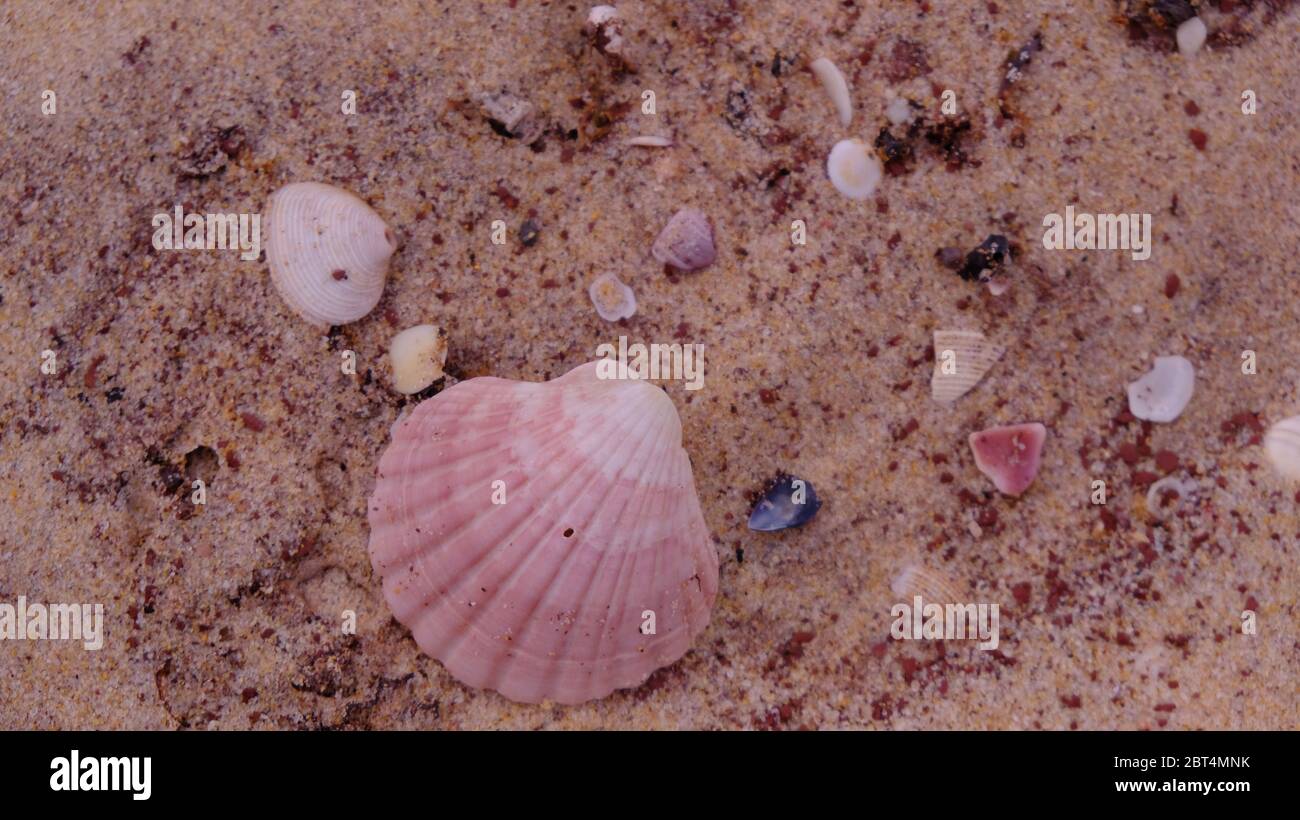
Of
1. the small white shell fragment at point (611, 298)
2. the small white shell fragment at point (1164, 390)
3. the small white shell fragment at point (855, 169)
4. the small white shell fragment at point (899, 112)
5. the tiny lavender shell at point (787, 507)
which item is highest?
the small white shell fragment at point (899, 112)

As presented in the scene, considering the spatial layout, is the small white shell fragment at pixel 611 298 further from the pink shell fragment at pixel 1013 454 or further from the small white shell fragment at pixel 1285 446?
the small white shell fragment at pixel 1285 446

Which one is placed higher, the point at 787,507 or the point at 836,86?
the point at 836,86

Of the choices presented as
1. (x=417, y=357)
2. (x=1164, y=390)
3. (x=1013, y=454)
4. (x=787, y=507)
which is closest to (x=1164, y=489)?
(x=1164, y=390)

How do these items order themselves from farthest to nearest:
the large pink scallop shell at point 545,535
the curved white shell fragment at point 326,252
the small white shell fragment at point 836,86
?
the small white shell fragment at point 836,86, the curved white shell fragment at point 326,252, the large pink scallop shell at point 545,535

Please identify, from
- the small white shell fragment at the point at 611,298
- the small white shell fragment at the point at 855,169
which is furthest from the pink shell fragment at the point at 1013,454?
the small white shell fragment at the point at 611,298

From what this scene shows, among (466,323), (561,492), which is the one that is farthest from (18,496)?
(561,492)

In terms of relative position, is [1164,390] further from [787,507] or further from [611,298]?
[611,298]
